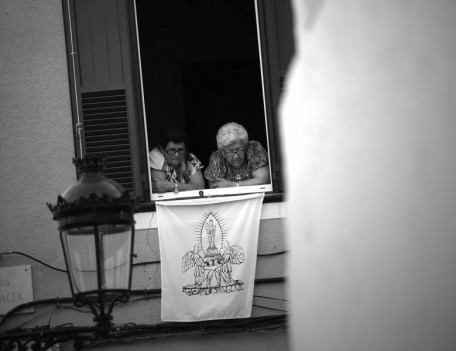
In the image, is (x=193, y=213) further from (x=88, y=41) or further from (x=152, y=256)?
(x=88, y=41)

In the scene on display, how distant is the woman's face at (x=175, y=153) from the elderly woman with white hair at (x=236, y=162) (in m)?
0.29

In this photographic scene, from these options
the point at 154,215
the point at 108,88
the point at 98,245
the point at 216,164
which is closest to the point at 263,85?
the point at 216,164

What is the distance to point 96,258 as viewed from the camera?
A: 15.2 feet

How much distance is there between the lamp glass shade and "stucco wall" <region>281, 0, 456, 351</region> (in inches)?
83.7

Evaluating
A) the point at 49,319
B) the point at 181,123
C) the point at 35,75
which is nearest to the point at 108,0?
the point at 35,75

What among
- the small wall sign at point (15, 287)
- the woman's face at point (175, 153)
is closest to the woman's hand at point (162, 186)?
the woman's face at point (175, 153)

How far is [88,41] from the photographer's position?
827 centimetres

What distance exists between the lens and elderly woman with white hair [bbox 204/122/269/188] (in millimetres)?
8289

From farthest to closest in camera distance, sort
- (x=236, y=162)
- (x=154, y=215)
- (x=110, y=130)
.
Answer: (x=236, y=162)
(x=110, y=130)
(x=154, y=215)

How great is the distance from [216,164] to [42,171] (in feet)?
5.09

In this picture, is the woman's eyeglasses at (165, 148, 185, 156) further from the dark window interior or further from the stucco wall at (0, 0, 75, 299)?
the dark window interior

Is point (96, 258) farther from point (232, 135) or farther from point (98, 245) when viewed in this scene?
point (232, 135)

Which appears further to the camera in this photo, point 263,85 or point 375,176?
point 263,85

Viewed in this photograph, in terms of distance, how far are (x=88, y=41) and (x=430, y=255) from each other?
6516 millimetres
